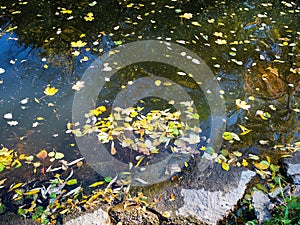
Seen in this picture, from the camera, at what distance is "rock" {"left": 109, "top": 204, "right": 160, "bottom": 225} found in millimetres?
1801

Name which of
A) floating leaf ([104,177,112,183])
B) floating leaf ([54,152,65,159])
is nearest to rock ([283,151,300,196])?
floating leaf ([104,177,112,183])

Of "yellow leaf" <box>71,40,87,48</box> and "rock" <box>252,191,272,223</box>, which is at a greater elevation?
"yellow leaf" <box>71,40,87,48</box>

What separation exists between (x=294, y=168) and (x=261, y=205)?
412 mm

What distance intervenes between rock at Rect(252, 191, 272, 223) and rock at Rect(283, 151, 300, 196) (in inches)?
7.9

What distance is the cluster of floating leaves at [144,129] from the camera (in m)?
2.29

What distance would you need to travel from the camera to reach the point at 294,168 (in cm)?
207

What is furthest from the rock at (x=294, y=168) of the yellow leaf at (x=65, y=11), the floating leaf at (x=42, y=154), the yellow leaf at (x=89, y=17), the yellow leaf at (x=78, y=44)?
the yellow leaf at (x=65, y=11)

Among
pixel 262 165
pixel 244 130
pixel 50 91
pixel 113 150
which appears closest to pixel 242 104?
pixel 244 130

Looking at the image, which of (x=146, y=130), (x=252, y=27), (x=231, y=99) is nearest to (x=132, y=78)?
(x=146, y=130)

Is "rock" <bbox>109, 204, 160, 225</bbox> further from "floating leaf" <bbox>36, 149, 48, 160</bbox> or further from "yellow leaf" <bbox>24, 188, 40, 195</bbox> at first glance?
"floating leaf" <bbox>36, 149, 48, 160</bbox>

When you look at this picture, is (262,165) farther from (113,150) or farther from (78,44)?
(78,44)

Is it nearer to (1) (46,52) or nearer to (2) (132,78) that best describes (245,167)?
(2) (132,78)

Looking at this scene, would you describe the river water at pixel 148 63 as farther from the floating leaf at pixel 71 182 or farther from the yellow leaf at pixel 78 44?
the floating leaf at pixel 71 182

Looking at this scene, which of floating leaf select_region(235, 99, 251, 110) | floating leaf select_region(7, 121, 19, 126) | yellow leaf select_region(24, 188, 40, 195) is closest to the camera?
yellow leaf select_region(24, 188, 40, 195)
